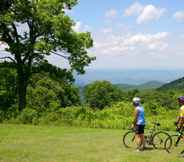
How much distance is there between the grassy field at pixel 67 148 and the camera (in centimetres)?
1975

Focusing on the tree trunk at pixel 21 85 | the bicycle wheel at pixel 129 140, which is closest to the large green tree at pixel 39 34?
the tree trunk at pixel 21 85

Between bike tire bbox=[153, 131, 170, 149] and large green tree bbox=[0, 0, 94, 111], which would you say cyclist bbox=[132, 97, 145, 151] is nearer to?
bike tire bbox=[153, 131, 170, 149]


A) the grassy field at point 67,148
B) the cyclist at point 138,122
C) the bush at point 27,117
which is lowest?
the grassy field at point 67,148

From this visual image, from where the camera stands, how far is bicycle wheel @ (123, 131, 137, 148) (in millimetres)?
23312

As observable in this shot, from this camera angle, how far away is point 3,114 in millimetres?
37625

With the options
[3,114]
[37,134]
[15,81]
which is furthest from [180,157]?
[15,81]

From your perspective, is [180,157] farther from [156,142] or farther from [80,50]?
[80,50]

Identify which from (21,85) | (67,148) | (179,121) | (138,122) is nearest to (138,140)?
(138,122)

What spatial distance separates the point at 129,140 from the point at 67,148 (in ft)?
10.7

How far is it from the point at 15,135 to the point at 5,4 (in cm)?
1586

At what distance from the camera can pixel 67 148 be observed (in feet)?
75.1

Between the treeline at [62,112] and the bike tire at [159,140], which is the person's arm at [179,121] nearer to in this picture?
the bike tire at [159,140]

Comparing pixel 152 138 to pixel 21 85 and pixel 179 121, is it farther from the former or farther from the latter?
→ pixel 21 85

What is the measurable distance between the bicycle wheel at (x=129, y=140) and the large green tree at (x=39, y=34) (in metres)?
16.9
